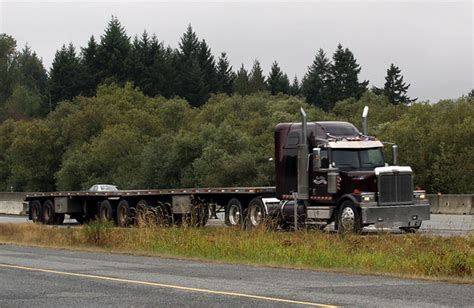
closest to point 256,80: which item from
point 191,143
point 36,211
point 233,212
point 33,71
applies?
point 33,71

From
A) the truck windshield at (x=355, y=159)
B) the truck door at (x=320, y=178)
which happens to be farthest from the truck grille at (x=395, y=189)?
the truck door at (x=320, y=178)

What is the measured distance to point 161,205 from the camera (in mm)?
35125

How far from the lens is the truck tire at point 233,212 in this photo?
3106 centimetres

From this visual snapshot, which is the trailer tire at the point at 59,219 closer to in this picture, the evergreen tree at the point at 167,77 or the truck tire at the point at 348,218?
the truck tire at the point at 348,218

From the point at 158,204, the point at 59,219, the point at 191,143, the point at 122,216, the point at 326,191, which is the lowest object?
the point at 59,219

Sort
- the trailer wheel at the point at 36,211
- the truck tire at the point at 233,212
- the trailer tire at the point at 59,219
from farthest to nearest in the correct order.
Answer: the trailer wheel at the point at 36,211
the trailer tire at the point at 59,219
the truck tire at the point at 233,212

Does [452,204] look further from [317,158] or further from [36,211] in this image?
[36,211]

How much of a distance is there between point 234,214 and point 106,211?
29.5 feet

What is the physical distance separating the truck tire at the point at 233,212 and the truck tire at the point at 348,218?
16.4ft

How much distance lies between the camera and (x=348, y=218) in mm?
26516

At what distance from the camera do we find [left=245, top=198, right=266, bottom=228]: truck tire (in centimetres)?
2984

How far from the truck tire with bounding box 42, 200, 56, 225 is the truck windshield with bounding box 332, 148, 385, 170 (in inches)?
713

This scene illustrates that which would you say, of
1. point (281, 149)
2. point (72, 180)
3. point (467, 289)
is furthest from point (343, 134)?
point (72, 180)

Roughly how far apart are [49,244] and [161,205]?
316 inches
